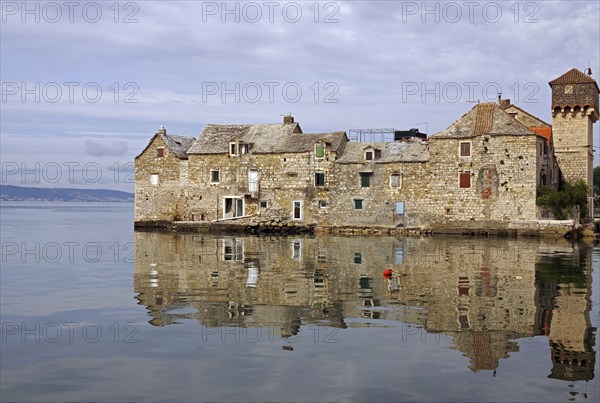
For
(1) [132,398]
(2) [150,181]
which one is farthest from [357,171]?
(1) [132,398]

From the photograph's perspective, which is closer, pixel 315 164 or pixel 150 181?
pixel 315 164

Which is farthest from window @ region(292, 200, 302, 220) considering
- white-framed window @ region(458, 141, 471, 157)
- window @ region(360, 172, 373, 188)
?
white-framed window @ region(458, 141, 471, 157)

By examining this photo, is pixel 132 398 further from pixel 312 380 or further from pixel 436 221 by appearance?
pixel 436 221

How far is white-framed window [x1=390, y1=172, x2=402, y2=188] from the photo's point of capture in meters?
53.9

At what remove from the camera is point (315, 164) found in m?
56.4

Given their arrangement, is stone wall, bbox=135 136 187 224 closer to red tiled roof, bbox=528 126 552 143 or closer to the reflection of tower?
red tiled roof, bbox=528 126 552 143

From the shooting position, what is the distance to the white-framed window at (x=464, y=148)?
51344mm

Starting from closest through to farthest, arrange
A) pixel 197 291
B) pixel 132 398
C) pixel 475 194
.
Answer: pixel 132 398 → pixel 197 291 → pixel 475 194

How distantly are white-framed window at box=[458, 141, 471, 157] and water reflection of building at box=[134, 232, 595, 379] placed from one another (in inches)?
707

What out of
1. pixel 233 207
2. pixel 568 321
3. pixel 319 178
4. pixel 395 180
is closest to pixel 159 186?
pixel 233 207

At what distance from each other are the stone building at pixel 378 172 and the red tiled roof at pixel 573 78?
79mm

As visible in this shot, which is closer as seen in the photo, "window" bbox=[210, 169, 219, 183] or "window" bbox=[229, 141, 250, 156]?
"window" bbox=[229, 141, 250, 156]

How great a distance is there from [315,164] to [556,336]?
43.1m

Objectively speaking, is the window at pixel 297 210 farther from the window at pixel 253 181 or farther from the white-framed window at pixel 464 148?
the white-framed window at pixel 464 148
